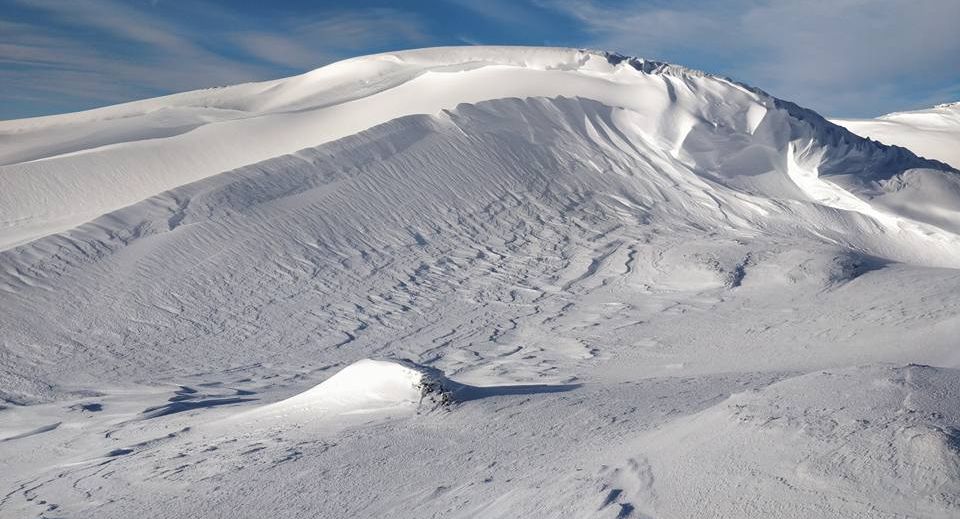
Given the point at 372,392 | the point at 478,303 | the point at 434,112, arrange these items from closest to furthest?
the point at 372,392 < the point at 478,303 < the point at 434,112

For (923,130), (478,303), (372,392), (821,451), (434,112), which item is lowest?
(821,451)

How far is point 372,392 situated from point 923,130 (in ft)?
83.7

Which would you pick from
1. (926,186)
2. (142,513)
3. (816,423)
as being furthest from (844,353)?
(926,186)

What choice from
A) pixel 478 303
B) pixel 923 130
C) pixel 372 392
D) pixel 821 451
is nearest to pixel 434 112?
pixel 478 303

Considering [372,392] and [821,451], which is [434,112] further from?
[821,451]

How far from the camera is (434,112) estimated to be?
43.9 ft

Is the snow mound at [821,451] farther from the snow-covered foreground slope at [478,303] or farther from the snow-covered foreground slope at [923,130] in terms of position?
the snow-covered foreground slope at [923,130]

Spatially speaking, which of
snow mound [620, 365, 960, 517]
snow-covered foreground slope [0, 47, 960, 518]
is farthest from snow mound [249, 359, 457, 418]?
snow mound [620, 365, 960, 517]

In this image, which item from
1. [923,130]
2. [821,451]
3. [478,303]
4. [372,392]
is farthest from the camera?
[923,130]

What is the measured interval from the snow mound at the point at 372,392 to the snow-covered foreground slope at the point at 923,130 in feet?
72.5

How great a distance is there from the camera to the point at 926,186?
14.0 metres

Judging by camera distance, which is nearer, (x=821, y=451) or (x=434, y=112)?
(x=821, y=451)

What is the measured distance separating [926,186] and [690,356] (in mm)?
8987

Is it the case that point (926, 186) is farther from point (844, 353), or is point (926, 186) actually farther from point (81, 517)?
point (81, 517)
